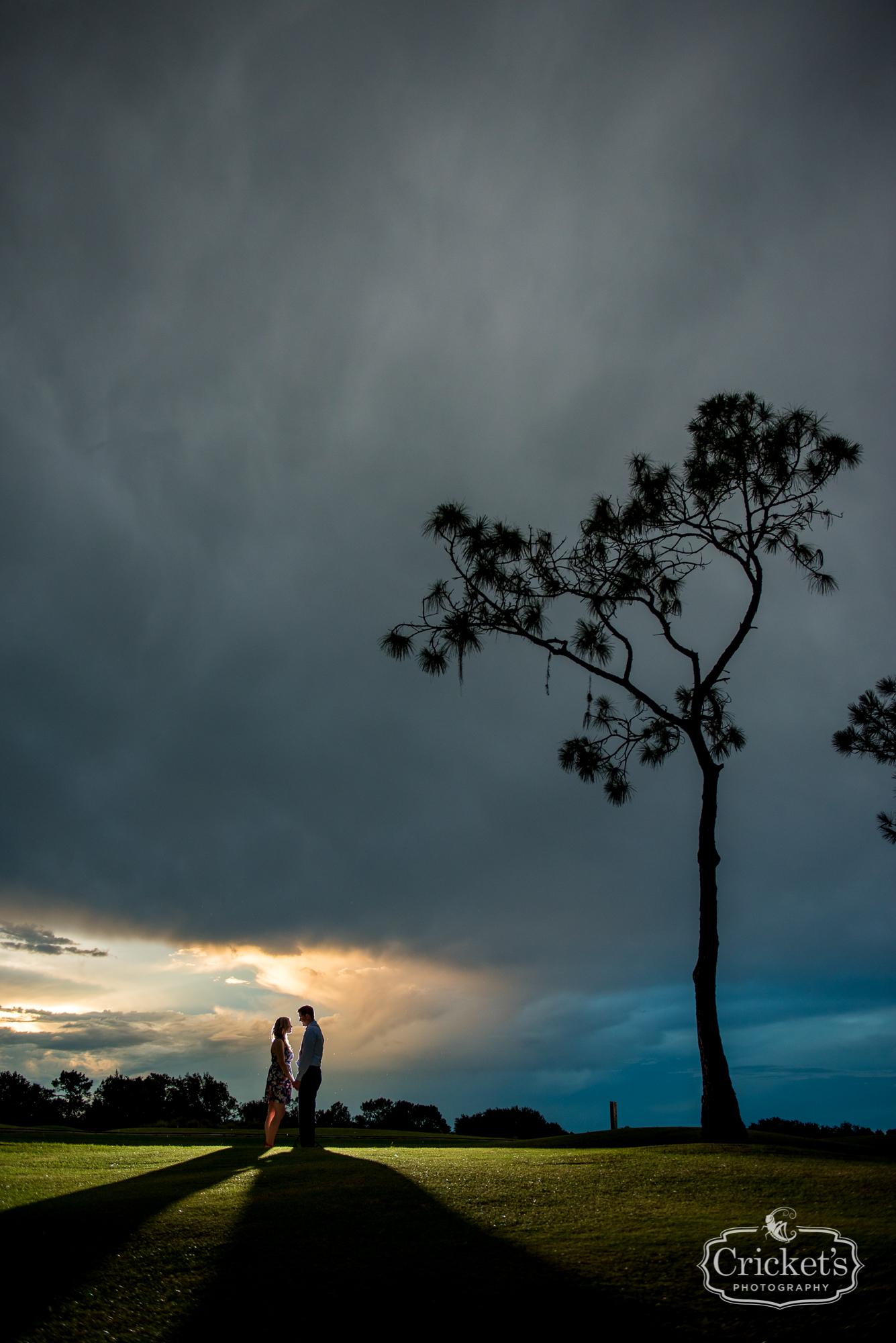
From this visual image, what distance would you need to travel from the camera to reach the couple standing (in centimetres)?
1294

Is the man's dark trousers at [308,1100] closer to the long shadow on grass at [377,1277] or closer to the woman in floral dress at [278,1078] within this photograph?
the woman in floral dress at [278,1078]

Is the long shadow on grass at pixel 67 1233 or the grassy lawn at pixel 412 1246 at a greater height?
the grassy lawn at pixel 412 1246

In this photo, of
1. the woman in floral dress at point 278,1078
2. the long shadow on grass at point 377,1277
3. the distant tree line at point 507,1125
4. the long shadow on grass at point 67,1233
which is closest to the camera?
the long shadow on grass at point 377,1277

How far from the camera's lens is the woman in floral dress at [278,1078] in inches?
508

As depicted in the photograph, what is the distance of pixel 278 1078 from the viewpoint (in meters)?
13.1

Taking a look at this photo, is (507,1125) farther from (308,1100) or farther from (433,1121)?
(308,1100)

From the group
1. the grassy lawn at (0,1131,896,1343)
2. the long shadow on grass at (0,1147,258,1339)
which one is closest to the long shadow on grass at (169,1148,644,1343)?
the grassy lawn at (0,1131,896,1343)

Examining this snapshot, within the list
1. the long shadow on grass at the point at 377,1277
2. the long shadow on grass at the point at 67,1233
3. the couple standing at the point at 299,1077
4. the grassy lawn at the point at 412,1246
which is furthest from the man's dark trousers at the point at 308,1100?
the long shadow on grass at the point at 377,1277

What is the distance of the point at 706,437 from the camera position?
1906 centimetres

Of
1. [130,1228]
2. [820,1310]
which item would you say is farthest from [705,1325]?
[130,1228]

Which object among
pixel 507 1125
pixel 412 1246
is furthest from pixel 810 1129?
pixel 412 1246

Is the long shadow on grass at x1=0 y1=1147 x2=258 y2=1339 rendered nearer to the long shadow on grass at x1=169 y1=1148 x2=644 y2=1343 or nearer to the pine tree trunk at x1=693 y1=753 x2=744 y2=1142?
the long shadow on grass at x1=169 y1=1148 x2=644 y2=1343

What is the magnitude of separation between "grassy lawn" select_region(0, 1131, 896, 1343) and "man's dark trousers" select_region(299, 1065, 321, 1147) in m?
3.68

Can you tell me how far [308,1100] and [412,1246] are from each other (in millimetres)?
8971
